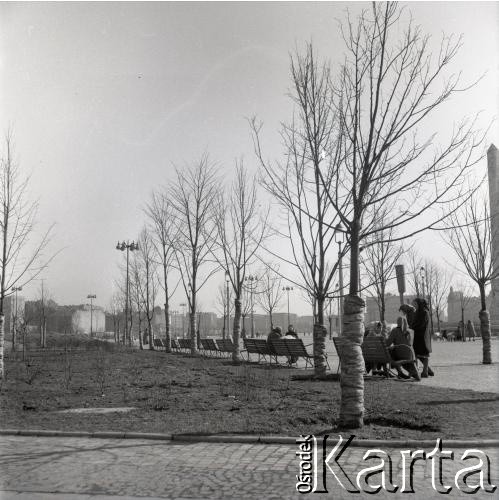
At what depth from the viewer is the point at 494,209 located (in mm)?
20234

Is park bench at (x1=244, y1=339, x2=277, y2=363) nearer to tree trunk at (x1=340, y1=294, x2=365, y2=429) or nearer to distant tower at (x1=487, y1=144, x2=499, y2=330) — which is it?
distant tower at (x1=487, y1=144, x2=499, y2=330)

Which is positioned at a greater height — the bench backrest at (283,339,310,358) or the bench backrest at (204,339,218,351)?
the bench backrest at (283,339,310,358)

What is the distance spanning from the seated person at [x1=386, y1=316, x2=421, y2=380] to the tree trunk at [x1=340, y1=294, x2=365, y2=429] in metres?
6.02

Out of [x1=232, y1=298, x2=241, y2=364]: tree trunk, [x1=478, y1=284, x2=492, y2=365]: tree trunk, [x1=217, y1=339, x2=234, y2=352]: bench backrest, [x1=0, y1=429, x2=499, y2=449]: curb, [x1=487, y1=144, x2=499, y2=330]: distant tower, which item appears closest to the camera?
[x1=0, y1=429, x2=499, y2=449]: curb

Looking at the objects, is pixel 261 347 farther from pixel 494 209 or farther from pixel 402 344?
pixel 494 209

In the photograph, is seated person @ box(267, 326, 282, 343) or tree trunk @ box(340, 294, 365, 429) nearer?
tree trunk @ box(340, 294, 365, 429)

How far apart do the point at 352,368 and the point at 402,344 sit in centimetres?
626

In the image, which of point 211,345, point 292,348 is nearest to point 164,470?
point 292,348

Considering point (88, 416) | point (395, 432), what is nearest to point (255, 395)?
point (88, 416)

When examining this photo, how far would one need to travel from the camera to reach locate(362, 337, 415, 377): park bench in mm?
12547

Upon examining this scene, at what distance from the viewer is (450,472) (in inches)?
202

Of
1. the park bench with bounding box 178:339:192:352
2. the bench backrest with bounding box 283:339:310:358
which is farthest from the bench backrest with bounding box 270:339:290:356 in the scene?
the park bench with bounding box 178:339:192:352

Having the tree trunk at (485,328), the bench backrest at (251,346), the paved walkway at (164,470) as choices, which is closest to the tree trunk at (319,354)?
the tree trunk at (485,328)

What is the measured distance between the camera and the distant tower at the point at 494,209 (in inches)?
722
